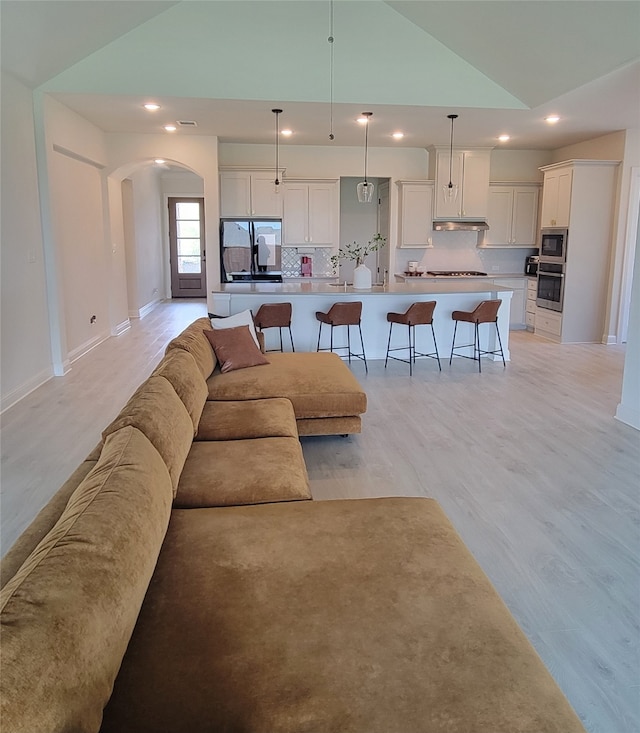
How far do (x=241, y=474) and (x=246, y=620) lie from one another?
40.0 inches

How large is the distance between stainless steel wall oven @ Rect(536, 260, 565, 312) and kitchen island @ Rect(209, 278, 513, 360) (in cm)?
159

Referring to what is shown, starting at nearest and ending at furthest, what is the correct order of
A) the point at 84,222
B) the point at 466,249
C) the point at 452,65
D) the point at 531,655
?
the point at 531,655 < the point at 452,65 < the point at 84,222 < the point at 466,249

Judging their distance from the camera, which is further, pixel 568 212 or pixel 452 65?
pixel 568 212

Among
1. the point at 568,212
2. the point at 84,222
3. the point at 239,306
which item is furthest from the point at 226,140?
the point at 568,212

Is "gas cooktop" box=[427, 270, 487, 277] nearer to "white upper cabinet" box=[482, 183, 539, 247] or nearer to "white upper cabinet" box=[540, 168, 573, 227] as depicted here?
"white upper cabinet" box=[482, 183, 539, 247]

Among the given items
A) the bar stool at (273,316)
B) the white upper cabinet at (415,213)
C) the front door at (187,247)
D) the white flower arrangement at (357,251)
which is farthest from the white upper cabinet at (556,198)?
the front door at (187,247)

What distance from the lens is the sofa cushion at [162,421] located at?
2.21 m

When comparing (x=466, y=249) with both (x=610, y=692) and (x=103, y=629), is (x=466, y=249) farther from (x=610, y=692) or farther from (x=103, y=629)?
(x=103, y=629)

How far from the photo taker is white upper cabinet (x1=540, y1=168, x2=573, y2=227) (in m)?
7.87

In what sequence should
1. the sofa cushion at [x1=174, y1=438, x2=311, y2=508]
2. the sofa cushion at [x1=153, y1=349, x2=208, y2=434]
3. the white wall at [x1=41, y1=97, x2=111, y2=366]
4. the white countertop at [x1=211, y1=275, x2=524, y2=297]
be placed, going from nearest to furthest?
the sofa cushion at [x1=174, y1=438, x2=311, y2=508]
the sofa cushion at [x1=153, y1=349, x2=208, y2=434]
the white wall at [x1=41, y1=97, x2=111, y2=366]
the white countertop at [x1=211, y1=275, x2=524, y2=297]

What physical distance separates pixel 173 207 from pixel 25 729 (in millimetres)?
12957

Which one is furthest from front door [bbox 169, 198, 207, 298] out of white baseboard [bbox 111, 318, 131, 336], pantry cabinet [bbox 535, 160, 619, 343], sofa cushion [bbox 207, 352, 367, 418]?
sofa cushion [bbox 207, 352, 367, 418]

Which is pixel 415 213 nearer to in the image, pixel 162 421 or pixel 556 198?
pixel 556 198

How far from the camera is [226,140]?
838 cm
